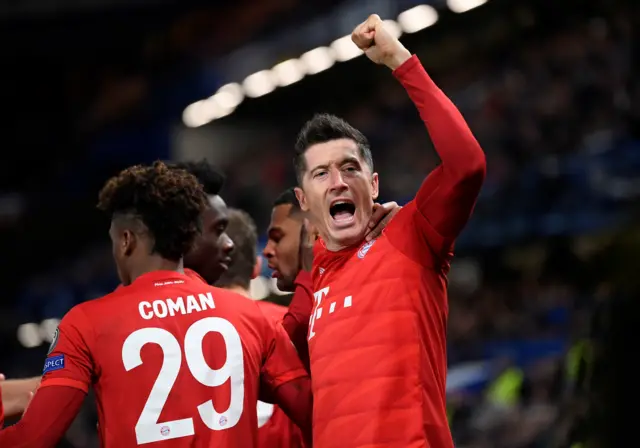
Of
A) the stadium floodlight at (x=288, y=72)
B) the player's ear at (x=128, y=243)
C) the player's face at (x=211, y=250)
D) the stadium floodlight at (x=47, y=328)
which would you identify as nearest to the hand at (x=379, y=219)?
the player's ear at (x=128, y=243)

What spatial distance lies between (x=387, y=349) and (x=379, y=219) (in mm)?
466

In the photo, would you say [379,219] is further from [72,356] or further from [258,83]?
[258,83]

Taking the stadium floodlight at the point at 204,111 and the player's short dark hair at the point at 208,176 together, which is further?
the stadium floodlight at the point at 204,111

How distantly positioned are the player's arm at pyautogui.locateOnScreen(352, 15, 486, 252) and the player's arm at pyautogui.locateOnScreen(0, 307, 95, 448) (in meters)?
1.18

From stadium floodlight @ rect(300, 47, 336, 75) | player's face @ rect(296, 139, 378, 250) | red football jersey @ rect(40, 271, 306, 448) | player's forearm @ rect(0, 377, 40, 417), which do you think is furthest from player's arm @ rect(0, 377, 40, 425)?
stadium floodlight @ rect(300, 47, 336, 75)

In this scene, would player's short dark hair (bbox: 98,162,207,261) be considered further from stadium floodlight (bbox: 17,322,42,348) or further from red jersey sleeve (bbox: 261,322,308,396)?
stadium floodlight (bbox: 17,322,42,348)

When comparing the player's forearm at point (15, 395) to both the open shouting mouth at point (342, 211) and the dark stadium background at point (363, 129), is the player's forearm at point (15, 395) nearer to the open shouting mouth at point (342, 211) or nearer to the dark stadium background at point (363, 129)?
the open shouting mouth at point (342, 211)

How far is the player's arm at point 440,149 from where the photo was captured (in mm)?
2996

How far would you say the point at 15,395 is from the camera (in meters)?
3.95

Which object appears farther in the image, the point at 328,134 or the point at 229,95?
the point at 229,95

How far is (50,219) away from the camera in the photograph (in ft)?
59.8

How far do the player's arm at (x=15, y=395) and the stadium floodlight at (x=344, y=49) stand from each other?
13.5m

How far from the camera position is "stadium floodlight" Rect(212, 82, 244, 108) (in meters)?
18.2

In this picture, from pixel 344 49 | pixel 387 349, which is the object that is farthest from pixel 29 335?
pixel 387 349
